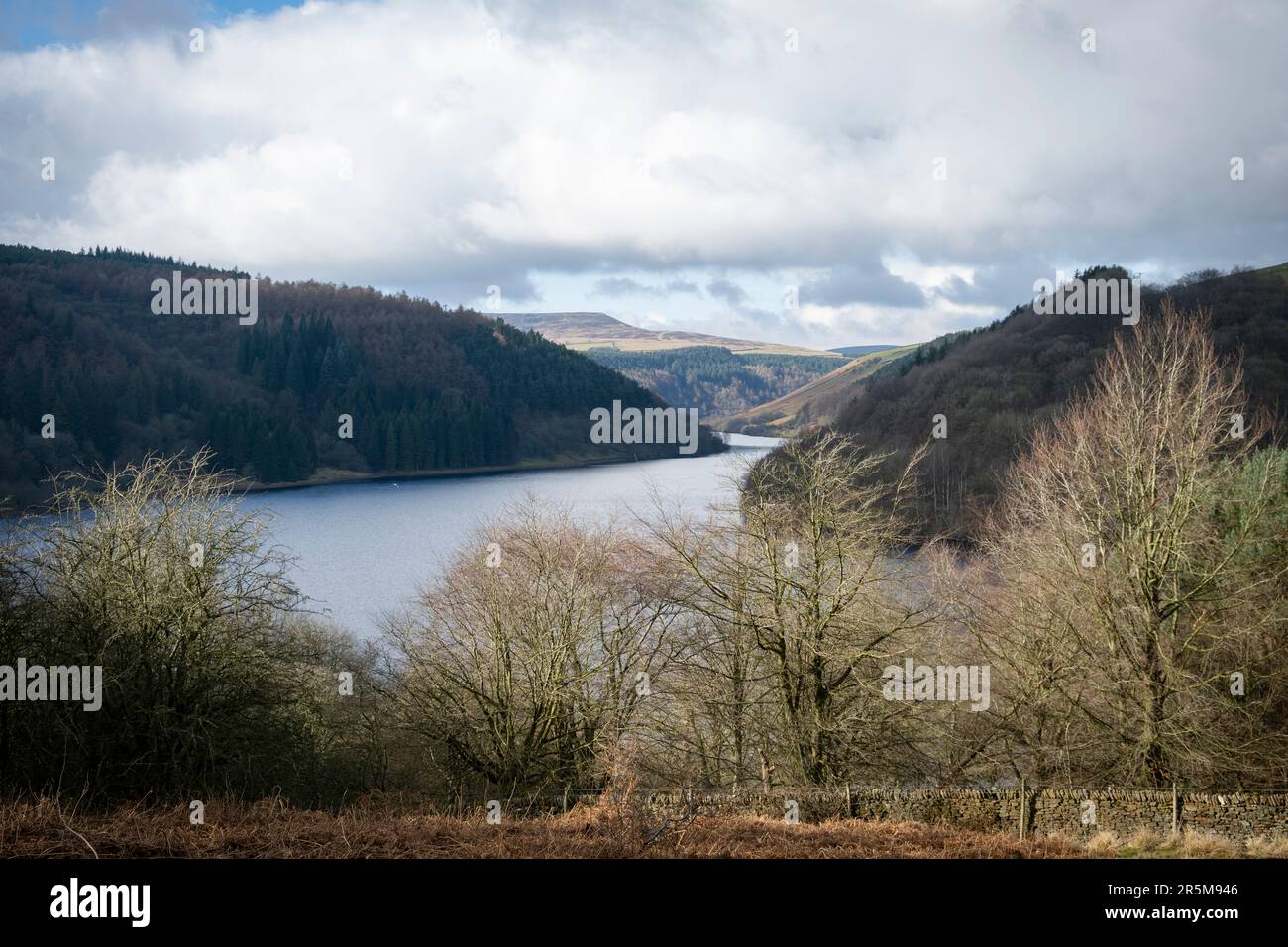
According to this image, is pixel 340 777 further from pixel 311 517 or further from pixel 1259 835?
pixel 311 517

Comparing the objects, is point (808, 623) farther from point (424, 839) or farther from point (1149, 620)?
point (424, 839)

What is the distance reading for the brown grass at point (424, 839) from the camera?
7383 mm

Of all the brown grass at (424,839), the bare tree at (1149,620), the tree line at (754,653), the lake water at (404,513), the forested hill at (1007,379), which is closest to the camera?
the brown grass at (424,839)

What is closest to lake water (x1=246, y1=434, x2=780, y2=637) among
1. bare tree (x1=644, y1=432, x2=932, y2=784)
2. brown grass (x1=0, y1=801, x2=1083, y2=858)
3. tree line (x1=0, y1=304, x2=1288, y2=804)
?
bare tree (x1=644, y1=432, x2=932, y2=784)

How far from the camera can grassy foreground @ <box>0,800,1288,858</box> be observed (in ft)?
24.3

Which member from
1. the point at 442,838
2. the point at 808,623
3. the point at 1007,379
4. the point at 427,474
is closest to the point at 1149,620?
the point at 808,623

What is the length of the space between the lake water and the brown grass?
42.7 feet

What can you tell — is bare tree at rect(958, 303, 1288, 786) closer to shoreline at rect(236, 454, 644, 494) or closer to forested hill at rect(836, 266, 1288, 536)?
forested hill at rect(836, 266, 1288, 536)

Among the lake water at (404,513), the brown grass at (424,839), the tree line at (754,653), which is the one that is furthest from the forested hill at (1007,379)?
the brown grass at (424,839)

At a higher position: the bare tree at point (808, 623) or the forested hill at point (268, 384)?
the forested hill at point (268, 384)

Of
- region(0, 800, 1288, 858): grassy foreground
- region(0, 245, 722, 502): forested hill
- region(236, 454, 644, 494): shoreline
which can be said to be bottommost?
region(0, 800, 1288, 858): grassy foreground

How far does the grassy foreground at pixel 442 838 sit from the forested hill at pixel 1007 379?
5959 centimetres

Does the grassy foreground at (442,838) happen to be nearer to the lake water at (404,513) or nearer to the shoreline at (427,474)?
the lake water at (404,513)
